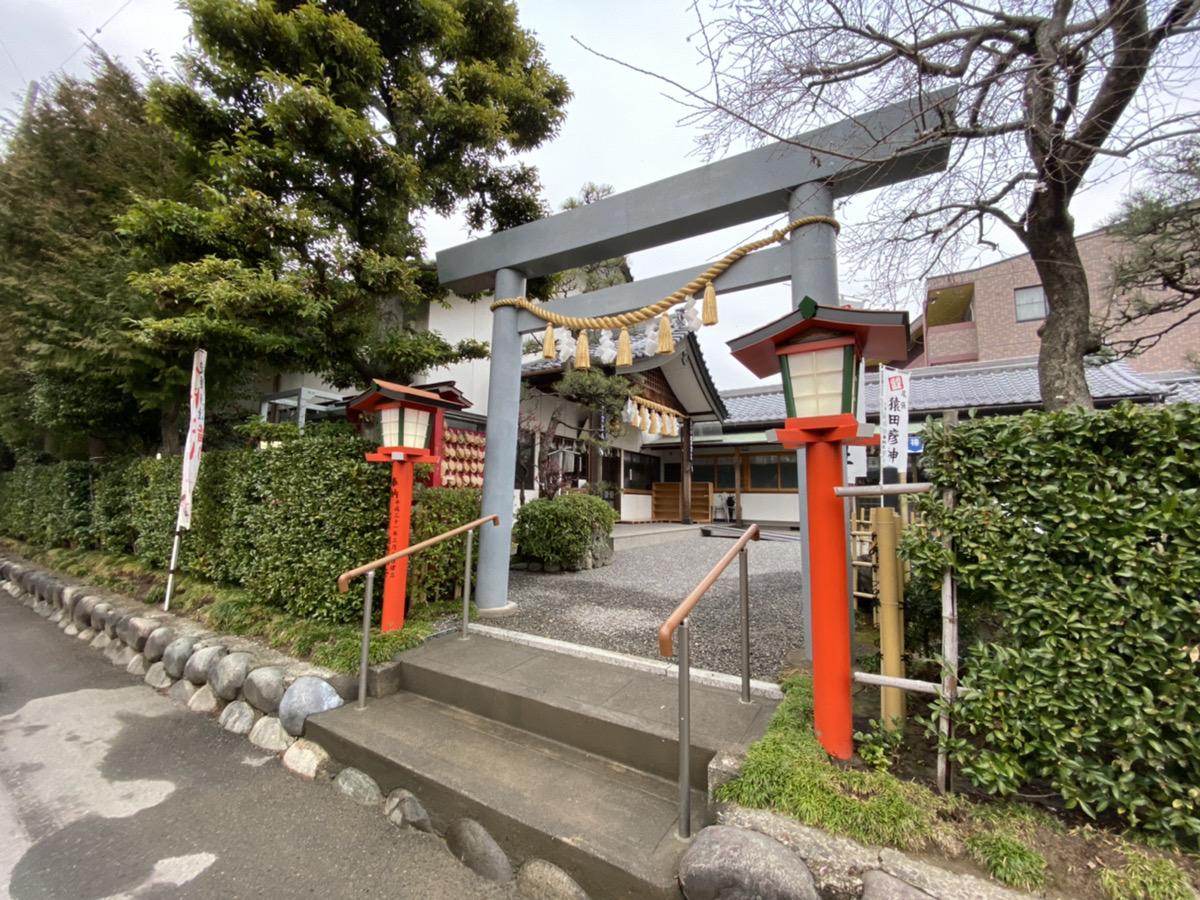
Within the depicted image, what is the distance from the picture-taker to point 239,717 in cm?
365

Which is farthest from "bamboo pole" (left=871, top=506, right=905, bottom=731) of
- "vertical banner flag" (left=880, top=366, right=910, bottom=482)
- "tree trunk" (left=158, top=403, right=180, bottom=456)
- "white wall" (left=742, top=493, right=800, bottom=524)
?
"white wall" (left=742, top=493, right=800, bottom=524)

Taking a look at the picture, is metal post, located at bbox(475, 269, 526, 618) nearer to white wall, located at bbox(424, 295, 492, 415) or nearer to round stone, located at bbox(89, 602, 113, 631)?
round stone, located at bbox(89, 602, 113, 631)

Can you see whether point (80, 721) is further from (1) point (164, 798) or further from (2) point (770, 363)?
(2) point (770, 363)

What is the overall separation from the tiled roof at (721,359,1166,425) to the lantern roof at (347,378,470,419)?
7.83 meters

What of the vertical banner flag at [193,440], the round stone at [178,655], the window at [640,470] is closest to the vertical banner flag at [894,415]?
the round stone at [178,655]

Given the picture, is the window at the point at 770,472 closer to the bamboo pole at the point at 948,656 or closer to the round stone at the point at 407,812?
the bamboo pole at the point at 948,656

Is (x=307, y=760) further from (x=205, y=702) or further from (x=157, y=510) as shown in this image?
(x=157, y=510)

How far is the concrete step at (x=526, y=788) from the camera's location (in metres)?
1.97

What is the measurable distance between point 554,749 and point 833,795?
5.05 feet

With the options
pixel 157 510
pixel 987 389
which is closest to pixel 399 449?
pixel 157 510

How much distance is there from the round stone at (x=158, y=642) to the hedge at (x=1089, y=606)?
20.6 ft

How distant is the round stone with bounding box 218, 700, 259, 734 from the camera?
360 centimetres

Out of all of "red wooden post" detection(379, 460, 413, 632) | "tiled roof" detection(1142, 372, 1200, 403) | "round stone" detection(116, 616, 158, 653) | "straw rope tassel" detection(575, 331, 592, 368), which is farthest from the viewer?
"tiled roof" detection(1142, 372, 1200, 403)

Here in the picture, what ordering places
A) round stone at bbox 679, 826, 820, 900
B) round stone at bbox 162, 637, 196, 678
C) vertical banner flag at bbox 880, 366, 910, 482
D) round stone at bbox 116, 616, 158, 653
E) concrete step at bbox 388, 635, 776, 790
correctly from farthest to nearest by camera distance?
vertical banner flag at bbox 880, 366, 910, 482, round stone at bbox 116, 616, 158, 653, round stone at bbox 162, 637, 196, 678, concrete step at bbox 388, 635, 776, 790, round stone at bbox 679, 826, 820, 900
